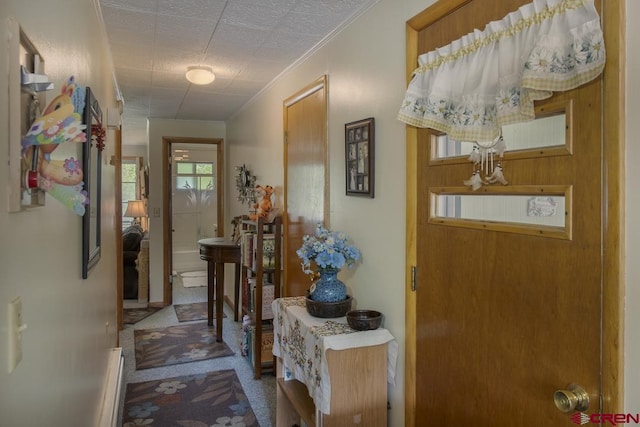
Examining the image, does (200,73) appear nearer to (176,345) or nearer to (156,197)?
(176,345)

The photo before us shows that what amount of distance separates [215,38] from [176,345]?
2717 millimetres

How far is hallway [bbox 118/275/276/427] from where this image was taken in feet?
9.43

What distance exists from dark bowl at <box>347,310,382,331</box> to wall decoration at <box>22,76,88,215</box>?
1.29m

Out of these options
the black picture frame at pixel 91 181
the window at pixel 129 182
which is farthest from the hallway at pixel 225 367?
the window at pixel 129 182

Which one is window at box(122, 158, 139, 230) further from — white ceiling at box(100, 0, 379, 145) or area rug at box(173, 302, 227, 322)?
white ceiling at box(100, 0, 379, 145)

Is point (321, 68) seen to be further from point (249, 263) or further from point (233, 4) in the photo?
point (249, 263)

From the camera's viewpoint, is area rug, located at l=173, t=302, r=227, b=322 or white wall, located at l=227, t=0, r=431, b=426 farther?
area rug, located at l=173, t=302, r=227, b=322

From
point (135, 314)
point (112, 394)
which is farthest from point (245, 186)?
point (112, 394)

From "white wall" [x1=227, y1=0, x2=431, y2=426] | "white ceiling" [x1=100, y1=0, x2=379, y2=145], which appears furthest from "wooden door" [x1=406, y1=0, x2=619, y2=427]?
"white ceiling" [x1=100, y1=0, x2=379, y2=145]

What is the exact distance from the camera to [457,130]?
143 centimetres

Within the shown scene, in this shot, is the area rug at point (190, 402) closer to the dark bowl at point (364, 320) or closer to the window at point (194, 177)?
the dark bowl at point (364, 320)

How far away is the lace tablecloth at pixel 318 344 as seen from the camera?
179 centimetres

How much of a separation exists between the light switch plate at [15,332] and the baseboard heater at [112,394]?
54.4 inches

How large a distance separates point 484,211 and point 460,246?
166 millimetres
